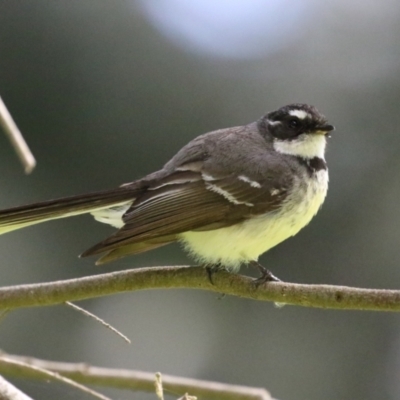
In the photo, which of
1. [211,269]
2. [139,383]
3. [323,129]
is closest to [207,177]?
[211,269]

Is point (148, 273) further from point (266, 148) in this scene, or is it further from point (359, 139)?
point (359, 139)

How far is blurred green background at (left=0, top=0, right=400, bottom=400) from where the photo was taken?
154 inches

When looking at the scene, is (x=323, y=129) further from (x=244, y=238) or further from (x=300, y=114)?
(x=244, y=238)

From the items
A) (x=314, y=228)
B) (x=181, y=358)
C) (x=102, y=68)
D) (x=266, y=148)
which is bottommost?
(x=181, y=358)

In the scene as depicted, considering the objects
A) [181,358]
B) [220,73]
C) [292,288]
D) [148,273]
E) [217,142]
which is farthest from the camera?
[220,73]

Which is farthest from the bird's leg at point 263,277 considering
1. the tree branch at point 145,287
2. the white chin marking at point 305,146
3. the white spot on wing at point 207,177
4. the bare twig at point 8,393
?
the bare twig at point 8,393

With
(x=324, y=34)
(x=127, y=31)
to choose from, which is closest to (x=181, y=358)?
(x=127, y=31)

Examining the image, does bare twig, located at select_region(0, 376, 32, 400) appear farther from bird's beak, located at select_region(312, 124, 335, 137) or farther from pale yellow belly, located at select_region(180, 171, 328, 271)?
bird's beak, located at select_region(312, 124, 335, 137)

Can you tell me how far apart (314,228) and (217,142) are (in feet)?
5.09

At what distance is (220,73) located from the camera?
4535 millimetres

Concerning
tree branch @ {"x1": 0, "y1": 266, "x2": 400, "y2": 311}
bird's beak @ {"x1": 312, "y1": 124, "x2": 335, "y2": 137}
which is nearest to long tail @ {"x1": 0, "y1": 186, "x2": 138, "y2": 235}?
tree branch @ {"x1": 0, "y1": 266, "x2": 400, "y2": 311}

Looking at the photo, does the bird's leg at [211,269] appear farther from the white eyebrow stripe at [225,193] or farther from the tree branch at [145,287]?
the white eyebrow stripe at [225,193]

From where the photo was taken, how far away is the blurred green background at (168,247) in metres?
3.91

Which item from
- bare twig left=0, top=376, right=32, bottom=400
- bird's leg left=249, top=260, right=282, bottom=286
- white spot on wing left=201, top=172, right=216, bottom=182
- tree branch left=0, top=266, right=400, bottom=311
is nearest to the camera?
bare twig left=0, top=376, right=32, bottom=400
